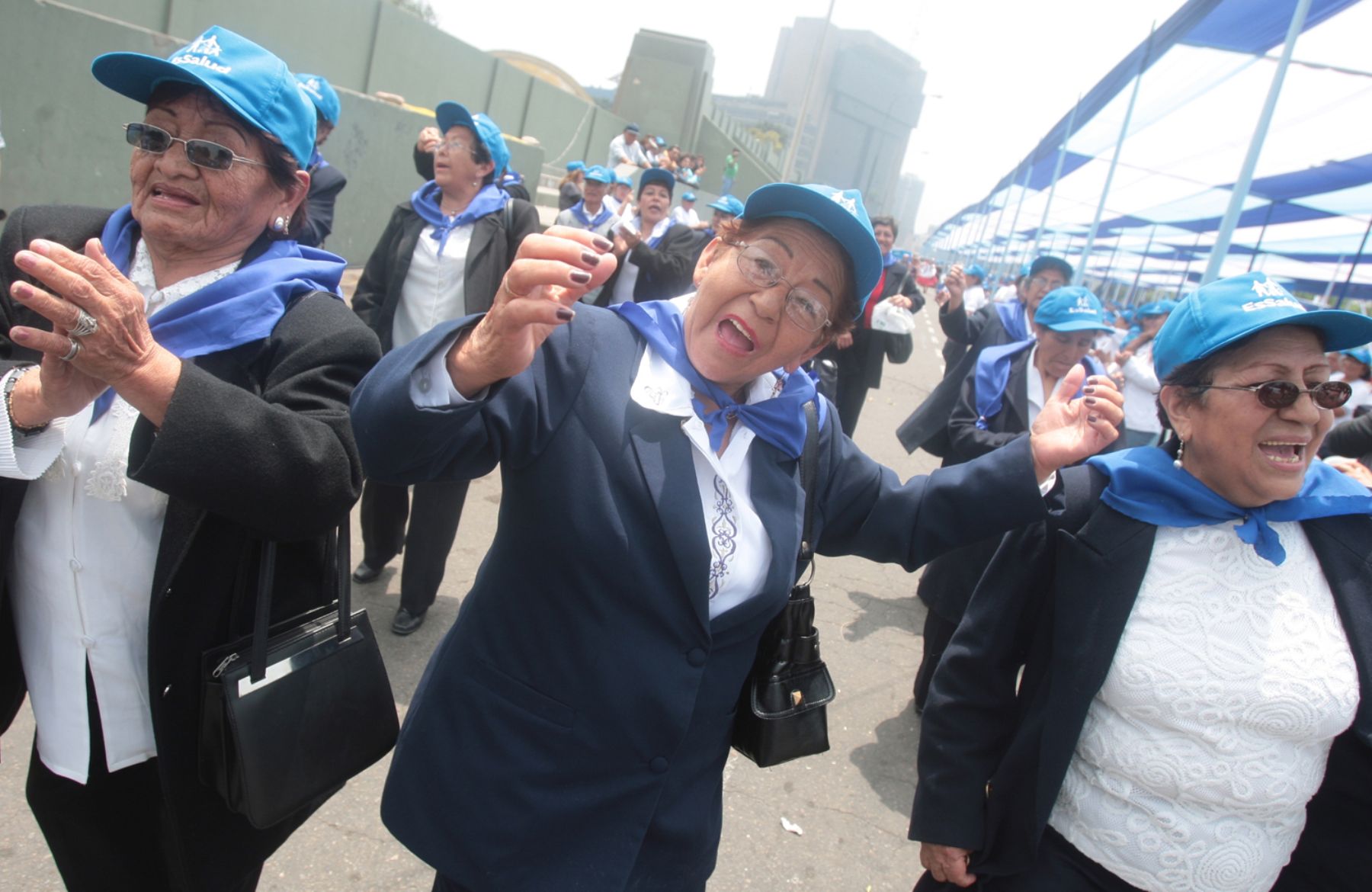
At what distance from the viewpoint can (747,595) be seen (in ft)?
5.51

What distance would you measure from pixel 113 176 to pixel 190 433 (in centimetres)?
778

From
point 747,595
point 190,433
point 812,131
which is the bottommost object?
point 747,595

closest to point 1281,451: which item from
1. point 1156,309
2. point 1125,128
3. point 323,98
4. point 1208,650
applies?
point 1208,650

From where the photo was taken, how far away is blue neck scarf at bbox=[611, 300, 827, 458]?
1.67 metres

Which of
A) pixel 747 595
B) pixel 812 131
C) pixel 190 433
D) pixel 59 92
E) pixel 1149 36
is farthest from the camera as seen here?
pixel 812 131

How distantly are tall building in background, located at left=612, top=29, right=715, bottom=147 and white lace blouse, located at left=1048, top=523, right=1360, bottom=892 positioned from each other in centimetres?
3257

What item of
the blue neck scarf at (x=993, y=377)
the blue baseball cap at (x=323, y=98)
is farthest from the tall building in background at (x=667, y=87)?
the blue neck scarf at (x=993, y=377)

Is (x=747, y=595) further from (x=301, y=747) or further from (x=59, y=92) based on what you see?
(x=59, y=92)

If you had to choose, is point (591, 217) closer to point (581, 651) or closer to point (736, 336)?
point (736, 336)

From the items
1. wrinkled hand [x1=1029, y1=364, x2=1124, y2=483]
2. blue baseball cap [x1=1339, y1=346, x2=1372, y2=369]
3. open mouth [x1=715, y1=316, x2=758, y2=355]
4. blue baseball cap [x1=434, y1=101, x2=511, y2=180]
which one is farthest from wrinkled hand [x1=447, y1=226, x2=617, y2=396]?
blue baseball cap [x1=1339, y1=346, x2=1372, y2=369]

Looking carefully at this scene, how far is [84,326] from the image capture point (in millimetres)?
1317

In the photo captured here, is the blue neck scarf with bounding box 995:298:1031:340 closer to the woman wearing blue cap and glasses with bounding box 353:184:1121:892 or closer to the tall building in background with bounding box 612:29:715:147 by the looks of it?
the woman wearing blue cap and glasses with bounding box 353:184:1121:892

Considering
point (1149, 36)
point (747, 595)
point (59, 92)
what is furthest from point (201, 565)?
point (1149, 36)

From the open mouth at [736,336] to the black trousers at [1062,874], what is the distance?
130 centimetres
